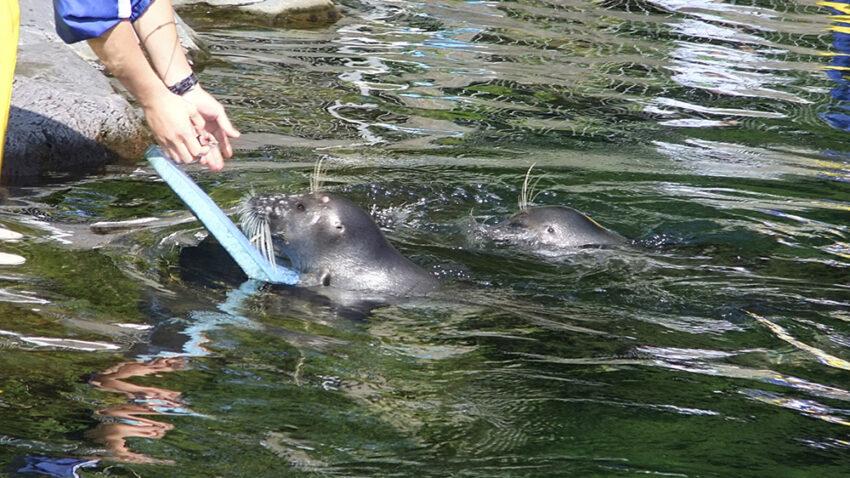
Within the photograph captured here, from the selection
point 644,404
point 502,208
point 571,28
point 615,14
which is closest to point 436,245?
point 502,208

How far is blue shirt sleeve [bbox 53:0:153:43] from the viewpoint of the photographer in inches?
134

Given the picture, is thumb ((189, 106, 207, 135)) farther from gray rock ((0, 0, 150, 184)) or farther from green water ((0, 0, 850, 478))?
gray rock ((0, 0, 150, 184))

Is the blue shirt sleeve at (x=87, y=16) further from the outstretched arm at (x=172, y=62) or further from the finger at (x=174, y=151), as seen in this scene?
the finger at (x=174, y=151)

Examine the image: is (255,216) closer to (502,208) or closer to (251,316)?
Result: (251,316)

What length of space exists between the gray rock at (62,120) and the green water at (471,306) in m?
0.44

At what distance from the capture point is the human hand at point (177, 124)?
12.6ft

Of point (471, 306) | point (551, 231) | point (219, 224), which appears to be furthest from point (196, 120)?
point (551, 231)

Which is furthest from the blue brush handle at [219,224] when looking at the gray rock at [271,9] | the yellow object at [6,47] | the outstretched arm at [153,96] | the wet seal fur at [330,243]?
the gray rock at [271,9]

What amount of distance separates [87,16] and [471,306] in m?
2.34

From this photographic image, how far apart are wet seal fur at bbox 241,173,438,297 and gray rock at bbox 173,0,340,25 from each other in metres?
7.39

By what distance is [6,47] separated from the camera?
10.1 ft

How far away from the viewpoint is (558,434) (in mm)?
3818

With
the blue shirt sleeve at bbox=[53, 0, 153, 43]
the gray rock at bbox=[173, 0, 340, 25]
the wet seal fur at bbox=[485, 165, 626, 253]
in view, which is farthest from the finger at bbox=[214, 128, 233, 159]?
the gray rock at bbox=[173, 0, 340, 25]

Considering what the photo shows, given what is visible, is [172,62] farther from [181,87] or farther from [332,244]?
[332,244]
